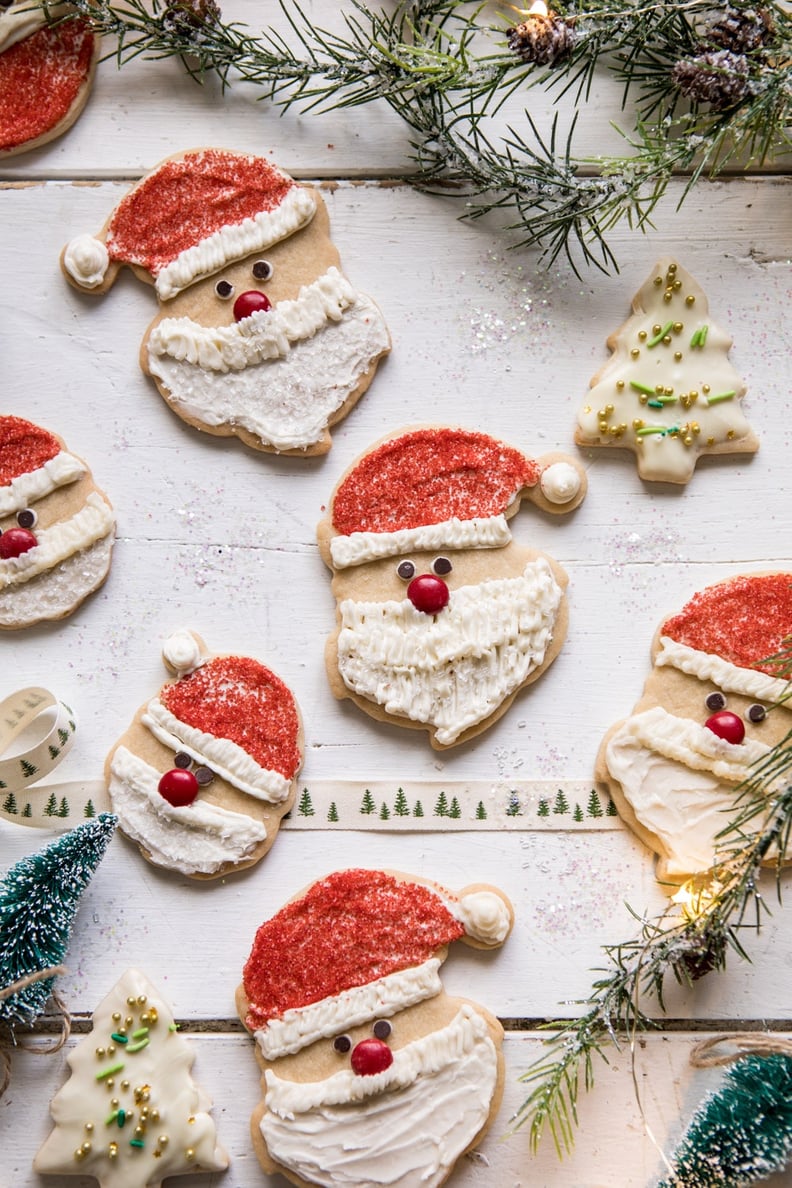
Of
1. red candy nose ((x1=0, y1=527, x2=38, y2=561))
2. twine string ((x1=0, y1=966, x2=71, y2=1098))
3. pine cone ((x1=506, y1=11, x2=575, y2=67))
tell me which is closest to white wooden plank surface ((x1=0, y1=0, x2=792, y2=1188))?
twine string ((x1=0, y1=966, x2=71, y2=1098))

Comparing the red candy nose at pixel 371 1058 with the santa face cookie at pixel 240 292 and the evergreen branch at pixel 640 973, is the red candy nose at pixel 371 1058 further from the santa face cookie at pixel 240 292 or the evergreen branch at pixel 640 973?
the santa face cookie at pixel 240 292

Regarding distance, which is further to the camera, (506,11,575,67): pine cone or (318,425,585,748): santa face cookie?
(318,425,585,748): santa face cookie

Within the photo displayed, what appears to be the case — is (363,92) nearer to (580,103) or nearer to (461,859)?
(580,103)

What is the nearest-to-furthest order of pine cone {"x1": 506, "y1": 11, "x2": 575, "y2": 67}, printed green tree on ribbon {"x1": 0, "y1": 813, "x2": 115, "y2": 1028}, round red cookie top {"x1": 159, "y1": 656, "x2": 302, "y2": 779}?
pine cone {"x1": 506, "y1": 11, "x2": 575, "y2": 67} → printed green tree on ribbon {"x1": 0, "y1": 813, "x2": 115, "y2": 1028} → round red cookie top {"x1": 159, "y1": 656, "x2": 302, "y2": 779}

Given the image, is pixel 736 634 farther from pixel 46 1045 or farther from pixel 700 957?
pixel 46 1045

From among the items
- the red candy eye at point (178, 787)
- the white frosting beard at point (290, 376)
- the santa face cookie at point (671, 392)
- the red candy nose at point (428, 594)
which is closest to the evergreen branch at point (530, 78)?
the santa face cookie at point (671, 392)

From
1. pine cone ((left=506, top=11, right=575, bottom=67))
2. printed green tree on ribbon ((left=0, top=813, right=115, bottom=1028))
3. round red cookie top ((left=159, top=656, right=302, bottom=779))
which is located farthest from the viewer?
round red cookie top ((left=159, top=656, right=302, bottom=779))

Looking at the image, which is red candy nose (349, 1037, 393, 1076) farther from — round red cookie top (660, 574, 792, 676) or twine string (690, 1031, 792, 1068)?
round red cookie top (660, 574, 792, 676)
